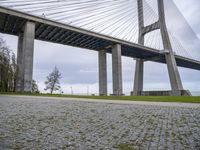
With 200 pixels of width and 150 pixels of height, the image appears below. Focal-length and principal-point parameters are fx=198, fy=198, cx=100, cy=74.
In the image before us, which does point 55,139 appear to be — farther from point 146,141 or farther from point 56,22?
point 56,22

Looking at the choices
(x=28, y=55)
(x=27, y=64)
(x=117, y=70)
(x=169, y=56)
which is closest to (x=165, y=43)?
(x=169, y=56)

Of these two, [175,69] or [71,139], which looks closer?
[71,139]

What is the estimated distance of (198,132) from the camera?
3922 millimetres

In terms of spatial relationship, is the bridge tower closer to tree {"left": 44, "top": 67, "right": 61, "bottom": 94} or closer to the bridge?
the bridge

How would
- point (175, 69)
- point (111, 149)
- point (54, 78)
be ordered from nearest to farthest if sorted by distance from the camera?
point (111, 149), point (175, 69), point (54, 78)

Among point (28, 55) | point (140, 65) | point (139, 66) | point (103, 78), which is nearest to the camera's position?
point (28, 55)

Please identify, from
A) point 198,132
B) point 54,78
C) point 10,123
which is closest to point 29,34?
point 54,78

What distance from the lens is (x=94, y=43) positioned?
139 ft

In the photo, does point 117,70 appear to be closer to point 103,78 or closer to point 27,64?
point 103,78

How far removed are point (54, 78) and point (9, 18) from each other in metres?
23.0

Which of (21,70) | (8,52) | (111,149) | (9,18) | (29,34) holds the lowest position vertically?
(111,149)

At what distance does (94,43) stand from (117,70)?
7.70 metres

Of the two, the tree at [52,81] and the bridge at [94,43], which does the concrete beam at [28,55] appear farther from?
the tree at [52,81]

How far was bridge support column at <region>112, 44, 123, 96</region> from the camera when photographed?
1566 inches
